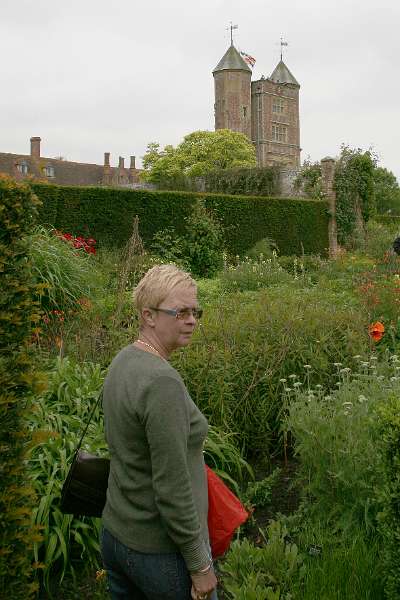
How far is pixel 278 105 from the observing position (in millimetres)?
73000

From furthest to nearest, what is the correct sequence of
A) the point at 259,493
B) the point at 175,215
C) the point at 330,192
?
the point at 330,192
the point at 175,215
the point at 259,493

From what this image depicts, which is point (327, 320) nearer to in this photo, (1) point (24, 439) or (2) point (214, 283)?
(1) point (24, 439)

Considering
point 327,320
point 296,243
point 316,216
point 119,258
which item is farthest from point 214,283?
point 316,216

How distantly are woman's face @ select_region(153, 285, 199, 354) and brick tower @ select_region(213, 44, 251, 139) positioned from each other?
67.3 metres

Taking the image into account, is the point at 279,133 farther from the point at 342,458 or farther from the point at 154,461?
the point at 154,461

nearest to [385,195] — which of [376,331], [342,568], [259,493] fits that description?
[376,331]

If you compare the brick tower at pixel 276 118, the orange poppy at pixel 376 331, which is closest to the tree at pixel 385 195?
the brick tower at pixel 276 118

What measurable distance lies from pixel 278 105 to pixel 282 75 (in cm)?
572

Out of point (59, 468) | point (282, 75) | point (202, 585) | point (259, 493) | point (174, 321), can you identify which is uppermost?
point (282, 75)

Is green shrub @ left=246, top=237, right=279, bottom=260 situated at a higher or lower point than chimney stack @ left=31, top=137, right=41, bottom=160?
lower

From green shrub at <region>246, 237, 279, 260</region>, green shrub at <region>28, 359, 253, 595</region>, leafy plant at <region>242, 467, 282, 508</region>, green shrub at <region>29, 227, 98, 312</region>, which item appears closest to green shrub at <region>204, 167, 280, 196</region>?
green shrub at <region>246, 237, 279, 260</region>

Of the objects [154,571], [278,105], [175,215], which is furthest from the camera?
[278,105]

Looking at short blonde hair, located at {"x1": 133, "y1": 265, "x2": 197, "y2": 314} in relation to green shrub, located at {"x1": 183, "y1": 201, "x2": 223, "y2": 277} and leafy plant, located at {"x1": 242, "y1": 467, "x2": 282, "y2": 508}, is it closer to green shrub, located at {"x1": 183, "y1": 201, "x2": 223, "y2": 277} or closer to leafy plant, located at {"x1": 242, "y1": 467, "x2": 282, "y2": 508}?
leafy plant, located at {"x1": 242, "y1": 467, "x2": 282, "y2": 508}

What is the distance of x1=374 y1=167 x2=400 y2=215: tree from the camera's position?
189 ft
